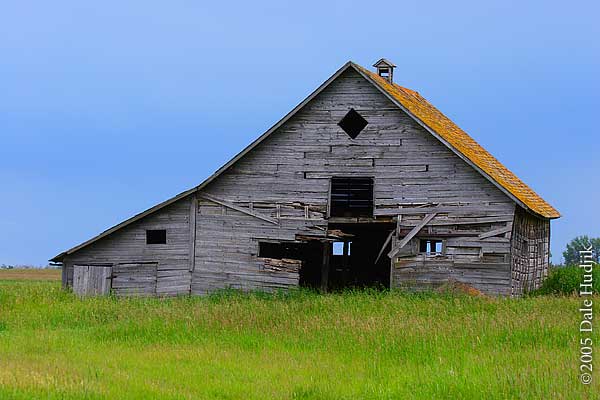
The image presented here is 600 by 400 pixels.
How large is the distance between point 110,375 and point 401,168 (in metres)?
14.3

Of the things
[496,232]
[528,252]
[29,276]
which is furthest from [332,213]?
[29,276]

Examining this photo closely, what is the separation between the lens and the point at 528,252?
29562 millimetres

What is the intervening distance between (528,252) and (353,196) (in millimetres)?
6108

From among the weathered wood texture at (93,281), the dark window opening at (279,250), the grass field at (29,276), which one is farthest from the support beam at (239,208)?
the grass field at (29,276)

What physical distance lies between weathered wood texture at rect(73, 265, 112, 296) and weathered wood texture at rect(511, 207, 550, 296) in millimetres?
12408

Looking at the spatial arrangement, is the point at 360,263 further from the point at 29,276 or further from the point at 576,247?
the point at 576,247

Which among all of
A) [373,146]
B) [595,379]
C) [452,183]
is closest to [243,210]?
[373,146]

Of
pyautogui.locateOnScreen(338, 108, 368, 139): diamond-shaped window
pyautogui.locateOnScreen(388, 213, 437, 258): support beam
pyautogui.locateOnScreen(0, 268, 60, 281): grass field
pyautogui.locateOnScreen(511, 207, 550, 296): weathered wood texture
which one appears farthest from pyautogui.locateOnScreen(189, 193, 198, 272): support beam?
pyautogui.locateOnScreen(0, 268, 60, 281): grass field

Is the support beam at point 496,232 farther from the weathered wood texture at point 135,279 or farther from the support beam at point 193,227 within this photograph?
the weathered wood texture at point 135,279

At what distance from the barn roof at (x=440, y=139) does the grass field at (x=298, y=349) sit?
3.45 meters

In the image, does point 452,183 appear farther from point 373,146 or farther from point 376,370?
point 376,370

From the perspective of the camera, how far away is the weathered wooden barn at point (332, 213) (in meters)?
26.7

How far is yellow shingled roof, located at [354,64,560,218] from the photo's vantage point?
28266 millimetres

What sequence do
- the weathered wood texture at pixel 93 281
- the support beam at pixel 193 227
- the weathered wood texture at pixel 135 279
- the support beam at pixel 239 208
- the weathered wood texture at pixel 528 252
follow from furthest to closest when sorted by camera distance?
the weathered wood texture at pixel 93 281 < the weathered wood texture at pixel 135 279 < the support beam at pixel 193 227 < the support beam at pixel 239 208 < the weathered wood texture at pixel 528 252
